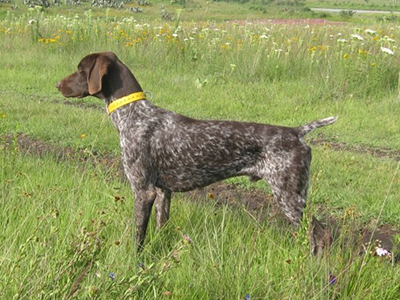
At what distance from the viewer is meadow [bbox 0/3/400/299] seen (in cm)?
318

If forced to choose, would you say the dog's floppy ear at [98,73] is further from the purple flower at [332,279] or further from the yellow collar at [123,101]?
the purple flower at [332,279]

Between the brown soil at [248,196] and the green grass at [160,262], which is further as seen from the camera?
the brown soil at [248,196]

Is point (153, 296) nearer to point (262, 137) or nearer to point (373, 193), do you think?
point (262, 137)

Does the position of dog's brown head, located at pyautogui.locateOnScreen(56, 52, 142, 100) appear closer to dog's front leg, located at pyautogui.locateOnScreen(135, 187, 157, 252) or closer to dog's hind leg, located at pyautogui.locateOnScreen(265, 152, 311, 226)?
dog's front leg, located at pyautogui.locateOnScreen(135, 187, 157, 252)

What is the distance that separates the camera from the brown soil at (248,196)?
15.8 ft

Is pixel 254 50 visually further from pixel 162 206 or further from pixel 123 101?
pixel 162 206

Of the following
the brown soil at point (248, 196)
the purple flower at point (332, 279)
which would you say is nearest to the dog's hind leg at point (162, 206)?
the brown soil at point (248, 196)

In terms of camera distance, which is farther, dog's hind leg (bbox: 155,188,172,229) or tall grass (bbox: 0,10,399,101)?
tall grass (bbox: 0,10,399,101)

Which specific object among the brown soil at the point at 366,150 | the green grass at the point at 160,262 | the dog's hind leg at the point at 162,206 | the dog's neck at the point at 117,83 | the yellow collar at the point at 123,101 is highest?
the dog's neck at the point at 117,83

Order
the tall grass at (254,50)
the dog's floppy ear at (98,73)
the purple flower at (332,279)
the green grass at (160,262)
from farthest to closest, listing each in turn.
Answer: the tall grass at (254,50) < the dog's floppy ear at (98,73) < the purple flower at (332,279) < the green grass at (160,262)

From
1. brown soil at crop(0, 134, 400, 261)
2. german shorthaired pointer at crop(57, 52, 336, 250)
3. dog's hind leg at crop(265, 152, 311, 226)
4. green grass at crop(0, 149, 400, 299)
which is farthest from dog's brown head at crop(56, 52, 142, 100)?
dog's hind leg at crop(265, 152, 311, 226)

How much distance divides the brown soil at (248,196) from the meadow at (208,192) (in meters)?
0.04

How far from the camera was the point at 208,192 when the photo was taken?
240 inches

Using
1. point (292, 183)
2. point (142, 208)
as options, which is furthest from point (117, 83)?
point (292, 183)
